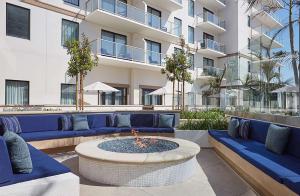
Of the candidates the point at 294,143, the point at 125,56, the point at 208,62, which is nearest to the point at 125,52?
the point at 125,56

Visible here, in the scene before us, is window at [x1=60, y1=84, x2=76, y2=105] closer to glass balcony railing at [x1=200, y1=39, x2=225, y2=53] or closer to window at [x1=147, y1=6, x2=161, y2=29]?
window at [x1=147, y1=6, x2=161, y2=29]

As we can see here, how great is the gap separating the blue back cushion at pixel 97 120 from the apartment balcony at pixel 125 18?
24.7ft

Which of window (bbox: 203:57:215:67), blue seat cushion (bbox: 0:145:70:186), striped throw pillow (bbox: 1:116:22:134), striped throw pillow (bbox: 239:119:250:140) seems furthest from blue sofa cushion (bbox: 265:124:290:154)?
window (bbox: 203:57:215:67)

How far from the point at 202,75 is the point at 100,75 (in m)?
11.4

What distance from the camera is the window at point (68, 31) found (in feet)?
44.7

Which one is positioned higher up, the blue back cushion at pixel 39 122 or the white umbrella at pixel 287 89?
the white umbrella at pixel 287 89

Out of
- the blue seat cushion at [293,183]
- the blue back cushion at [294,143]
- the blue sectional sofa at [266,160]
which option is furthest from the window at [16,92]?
the blue seat cushion at [293,183]

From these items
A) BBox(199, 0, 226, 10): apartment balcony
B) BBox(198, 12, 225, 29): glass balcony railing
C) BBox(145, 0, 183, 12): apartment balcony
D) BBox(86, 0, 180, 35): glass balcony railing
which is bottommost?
BBox(86, 0, 180, 35): glass balcony railing

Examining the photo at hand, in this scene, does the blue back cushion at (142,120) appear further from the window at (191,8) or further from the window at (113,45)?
the window at (191,8)

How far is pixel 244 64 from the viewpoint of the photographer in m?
11.7

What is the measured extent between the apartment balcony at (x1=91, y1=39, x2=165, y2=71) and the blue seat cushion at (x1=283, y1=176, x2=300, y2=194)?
40.9 ft

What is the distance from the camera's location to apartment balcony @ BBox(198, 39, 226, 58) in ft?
76.2

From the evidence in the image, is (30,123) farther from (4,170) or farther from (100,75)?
(100,75)

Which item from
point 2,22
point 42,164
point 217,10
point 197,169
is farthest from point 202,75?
point 42,164
